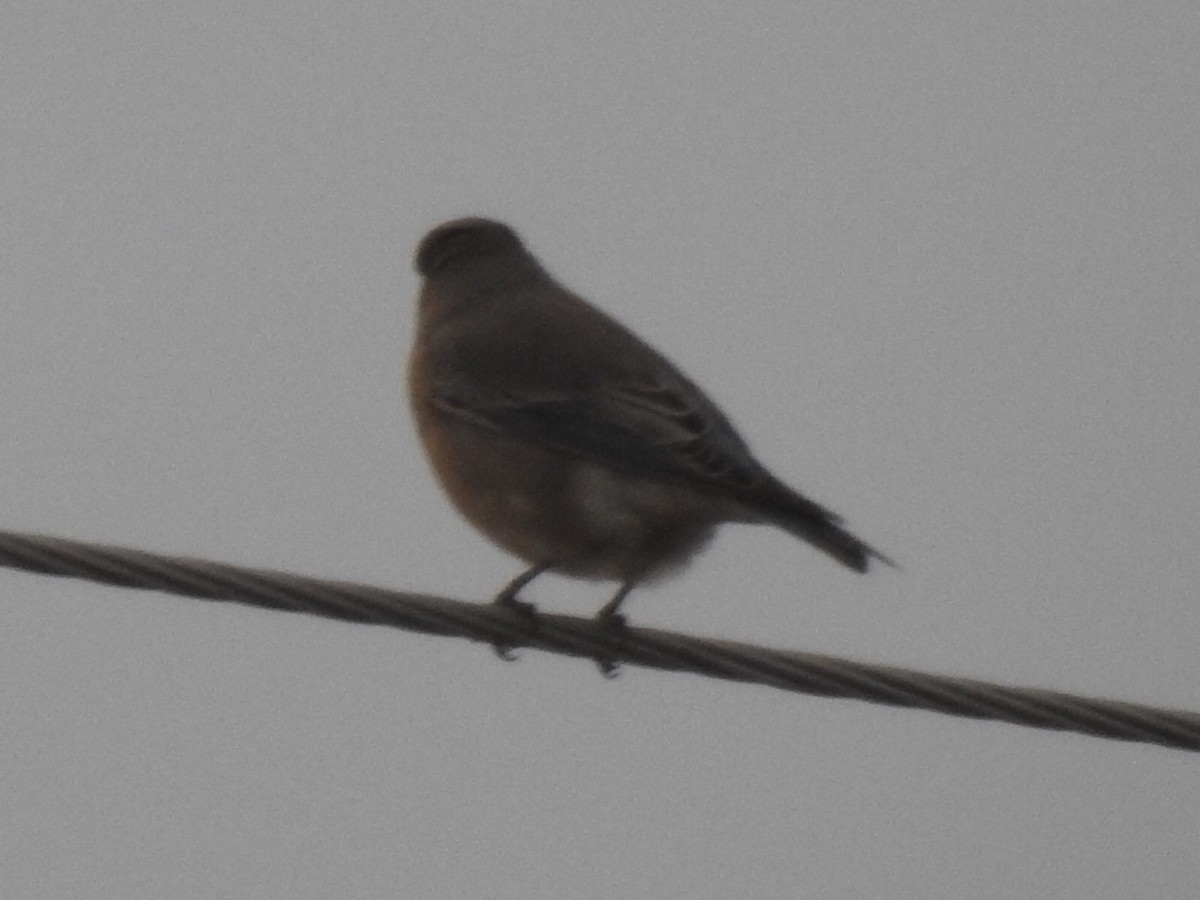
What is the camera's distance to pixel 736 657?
5648 mm

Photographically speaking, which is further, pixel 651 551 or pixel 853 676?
pixel 651 551

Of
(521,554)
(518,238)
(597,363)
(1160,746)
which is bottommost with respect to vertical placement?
(1160,746)

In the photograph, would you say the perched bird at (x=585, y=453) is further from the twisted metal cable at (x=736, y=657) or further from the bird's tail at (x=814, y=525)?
the twisted metal cable at (x=736, y=657)

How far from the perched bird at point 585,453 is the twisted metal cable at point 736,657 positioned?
0.99 metres

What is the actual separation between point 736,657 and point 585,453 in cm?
205

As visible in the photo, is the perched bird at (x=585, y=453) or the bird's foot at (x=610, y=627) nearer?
the bird's foot at (x=610, y=627)

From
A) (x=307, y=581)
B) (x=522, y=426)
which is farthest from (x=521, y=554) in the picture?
(x=307, y=581)

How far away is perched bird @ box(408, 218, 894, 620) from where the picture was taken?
7203 millimetres

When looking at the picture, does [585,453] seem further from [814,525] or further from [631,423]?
[814,525]

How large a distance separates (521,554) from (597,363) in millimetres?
752

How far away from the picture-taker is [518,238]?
10.1 metres

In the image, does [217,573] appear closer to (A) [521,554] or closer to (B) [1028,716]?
(B) [1028,716]

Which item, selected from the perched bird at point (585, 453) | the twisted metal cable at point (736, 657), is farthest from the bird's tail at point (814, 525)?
the twisted metal cable at point (736, 657)

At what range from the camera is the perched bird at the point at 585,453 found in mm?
7203
